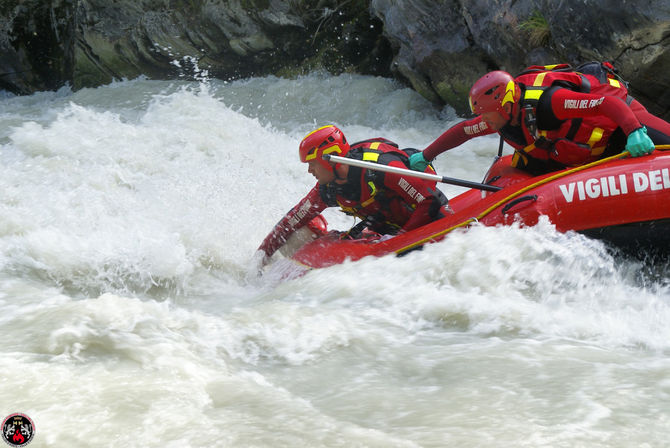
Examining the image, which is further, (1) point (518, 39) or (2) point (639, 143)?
(1) point (518, 39)

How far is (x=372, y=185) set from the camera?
4.32 metres

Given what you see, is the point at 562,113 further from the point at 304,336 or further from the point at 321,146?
the point at 304,336

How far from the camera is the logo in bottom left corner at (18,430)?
2.06m

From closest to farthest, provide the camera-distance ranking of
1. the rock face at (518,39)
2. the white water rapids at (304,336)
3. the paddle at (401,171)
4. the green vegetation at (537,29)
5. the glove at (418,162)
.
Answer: the white water rapids at (304,336), the paddle at (401,171), the glove at (418,162), the rock face at (518,39), the green vegetation at (537,29)

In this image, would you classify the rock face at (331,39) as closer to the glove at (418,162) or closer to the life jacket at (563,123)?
the life jacket at (563,123)

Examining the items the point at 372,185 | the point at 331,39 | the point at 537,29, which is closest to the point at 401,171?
the point at 372,185

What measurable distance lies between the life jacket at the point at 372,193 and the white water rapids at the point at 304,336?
0.46m

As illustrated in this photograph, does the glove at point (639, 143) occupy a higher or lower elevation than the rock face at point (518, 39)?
lower

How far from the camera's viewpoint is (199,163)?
26.3 ft

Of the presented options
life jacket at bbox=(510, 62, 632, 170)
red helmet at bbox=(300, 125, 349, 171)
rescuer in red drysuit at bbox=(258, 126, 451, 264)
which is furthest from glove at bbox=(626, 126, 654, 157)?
red helmet at bbox=(300, 125, 349, 171)

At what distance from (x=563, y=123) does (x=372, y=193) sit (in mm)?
1317

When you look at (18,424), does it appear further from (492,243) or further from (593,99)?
(593,99)

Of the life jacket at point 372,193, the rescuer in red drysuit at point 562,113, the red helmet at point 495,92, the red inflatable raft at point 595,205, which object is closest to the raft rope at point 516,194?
the red inflatable raft at point 595,205

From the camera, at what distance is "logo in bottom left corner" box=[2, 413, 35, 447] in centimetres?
206
